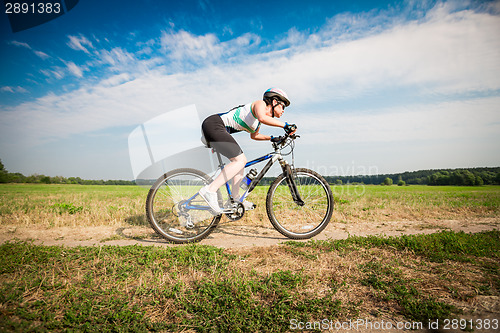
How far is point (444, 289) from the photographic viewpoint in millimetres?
2648

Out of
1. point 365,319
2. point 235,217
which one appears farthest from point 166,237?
point 365,319

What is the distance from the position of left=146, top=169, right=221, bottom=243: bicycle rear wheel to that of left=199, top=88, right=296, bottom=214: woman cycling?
33 centimetres

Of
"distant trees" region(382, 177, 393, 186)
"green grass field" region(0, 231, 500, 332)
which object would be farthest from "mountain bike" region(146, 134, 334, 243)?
"distant trees" region(382, 177, 393, 186)

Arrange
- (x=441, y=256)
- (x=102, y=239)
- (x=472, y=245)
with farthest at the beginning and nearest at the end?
(x=102, y=239)
(x=472, y=245)
(x=441, y=256)

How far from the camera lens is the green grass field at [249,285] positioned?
2.20 meters

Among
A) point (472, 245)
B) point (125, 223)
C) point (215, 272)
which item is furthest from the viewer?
point (125, 223)

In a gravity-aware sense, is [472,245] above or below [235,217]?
below

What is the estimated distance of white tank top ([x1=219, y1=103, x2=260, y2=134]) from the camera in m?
4.84

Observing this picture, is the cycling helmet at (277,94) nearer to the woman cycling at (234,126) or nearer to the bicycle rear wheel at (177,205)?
the woman cycling at (234,126)

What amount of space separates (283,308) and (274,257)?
130cm

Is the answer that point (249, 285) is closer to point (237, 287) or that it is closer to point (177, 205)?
point (237, 287)

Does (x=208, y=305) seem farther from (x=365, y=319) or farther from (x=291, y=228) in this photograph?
(x=291, y=228)

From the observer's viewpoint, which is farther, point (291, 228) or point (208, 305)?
point (291, 228)

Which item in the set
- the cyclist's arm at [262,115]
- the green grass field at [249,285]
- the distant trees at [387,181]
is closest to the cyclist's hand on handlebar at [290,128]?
the cyclist's arm at [262,115]
